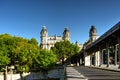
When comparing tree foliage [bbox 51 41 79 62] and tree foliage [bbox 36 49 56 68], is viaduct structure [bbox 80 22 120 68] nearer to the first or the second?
tree foliage [bbox 36 49 56 68]

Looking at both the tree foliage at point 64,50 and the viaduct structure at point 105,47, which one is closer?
the viaduct structure at point 105,47

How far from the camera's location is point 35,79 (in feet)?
388

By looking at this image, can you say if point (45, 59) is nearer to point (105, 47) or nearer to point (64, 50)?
point (105, 47)

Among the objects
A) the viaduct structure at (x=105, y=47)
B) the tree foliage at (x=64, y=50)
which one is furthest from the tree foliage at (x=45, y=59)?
the tree foliage at (x=64, y=50)

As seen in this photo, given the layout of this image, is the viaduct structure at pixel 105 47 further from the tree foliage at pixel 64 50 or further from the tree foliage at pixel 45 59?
the tree foliage at pixel 64 50

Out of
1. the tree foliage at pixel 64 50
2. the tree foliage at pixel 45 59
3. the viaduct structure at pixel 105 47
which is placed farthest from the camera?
the tree foliage at pixel 64 50

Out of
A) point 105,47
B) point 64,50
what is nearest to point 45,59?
point 105,47

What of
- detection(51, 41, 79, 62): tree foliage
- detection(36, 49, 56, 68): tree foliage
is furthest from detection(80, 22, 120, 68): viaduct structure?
detection(51, 41, 79, 62): tree foliage

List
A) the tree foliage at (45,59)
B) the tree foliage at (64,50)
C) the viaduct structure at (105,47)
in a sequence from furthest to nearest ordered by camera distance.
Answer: the tree foliage at (64,50)
the tree foliage at (45,59)
the viaduct structure at (105,47)

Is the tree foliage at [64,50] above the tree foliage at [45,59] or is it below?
above

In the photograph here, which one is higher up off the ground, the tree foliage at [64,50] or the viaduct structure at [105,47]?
the tree foliage at [64,50]

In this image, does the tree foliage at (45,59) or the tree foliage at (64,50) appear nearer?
the tree foliage at (45,59)

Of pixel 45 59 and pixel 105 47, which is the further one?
pixel 45 59

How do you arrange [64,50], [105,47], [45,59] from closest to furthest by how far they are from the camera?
[105,47] → [45,59] → [64,50]
